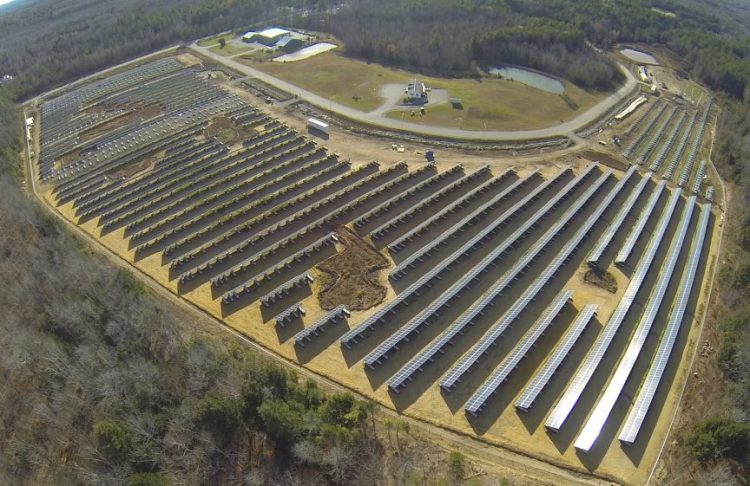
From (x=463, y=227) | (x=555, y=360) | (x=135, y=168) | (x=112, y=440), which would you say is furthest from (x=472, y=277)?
(x=135, y=168)

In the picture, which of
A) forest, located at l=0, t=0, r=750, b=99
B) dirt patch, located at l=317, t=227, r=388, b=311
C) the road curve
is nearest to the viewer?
dirt patch, located at l=317, t=227, r=388, b=311

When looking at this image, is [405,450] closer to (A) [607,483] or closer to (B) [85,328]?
(A) [607,483]

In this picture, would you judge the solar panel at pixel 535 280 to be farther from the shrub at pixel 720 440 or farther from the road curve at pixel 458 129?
the road curve at pixel 458 129

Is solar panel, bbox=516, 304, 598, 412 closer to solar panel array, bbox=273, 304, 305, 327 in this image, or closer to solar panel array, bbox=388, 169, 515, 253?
solar panel array, bbox=388, 169, 515, 253

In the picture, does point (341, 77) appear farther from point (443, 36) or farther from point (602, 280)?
point (602, 280)

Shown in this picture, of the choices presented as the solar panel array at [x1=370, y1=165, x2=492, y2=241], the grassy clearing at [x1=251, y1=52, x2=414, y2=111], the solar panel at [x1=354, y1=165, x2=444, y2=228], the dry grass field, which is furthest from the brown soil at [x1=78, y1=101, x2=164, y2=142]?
the solar panel array at [x1=370, y1=165, x2=492, y2=241]

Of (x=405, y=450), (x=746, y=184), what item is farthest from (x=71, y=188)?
(x=746, y=184)
